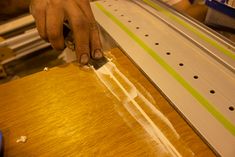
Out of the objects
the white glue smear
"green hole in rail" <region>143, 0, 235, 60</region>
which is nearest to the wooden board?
the white glue smear

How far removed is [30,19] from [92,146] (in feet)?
3.64

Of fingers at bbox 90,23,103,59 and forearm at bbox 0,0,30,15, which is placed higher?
fingers at bbox 90,23,103,59

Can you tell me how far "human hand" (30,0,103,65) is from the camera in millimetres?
478

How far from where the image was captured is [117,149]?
356 mm

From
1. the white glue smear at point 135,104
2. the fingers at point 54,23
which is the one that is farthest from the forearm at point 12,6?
the white glue smear at point 135,104

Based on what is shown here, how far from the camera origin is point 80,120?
39 cm

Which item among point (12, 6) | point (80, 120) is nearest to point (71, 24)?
point (80, 120)

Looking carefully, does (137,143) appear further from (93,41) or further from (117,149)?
(93,41)

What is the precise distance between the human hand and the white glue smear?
4 cm

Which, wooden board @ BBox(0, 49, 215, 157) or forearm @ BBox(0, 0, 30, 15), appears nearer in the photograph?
wooden board @ BBox(0, 49, 215, 157)

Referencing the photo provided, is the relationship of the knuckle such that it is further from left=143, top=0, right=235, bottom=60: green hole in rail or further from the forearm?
the forearm

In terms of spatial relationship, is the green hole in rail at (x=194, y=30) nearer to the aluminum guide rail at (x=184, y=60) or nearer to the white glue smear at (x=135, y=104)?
the aluminum guide rail at (x=184, y=60)

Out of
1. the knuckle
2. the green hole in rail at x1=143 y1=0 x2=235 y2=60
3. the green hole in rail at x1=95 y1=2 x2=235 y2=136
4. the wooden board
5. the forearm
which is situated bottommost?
the forearm

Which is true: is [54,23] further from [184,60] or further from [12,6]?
[12,6]
